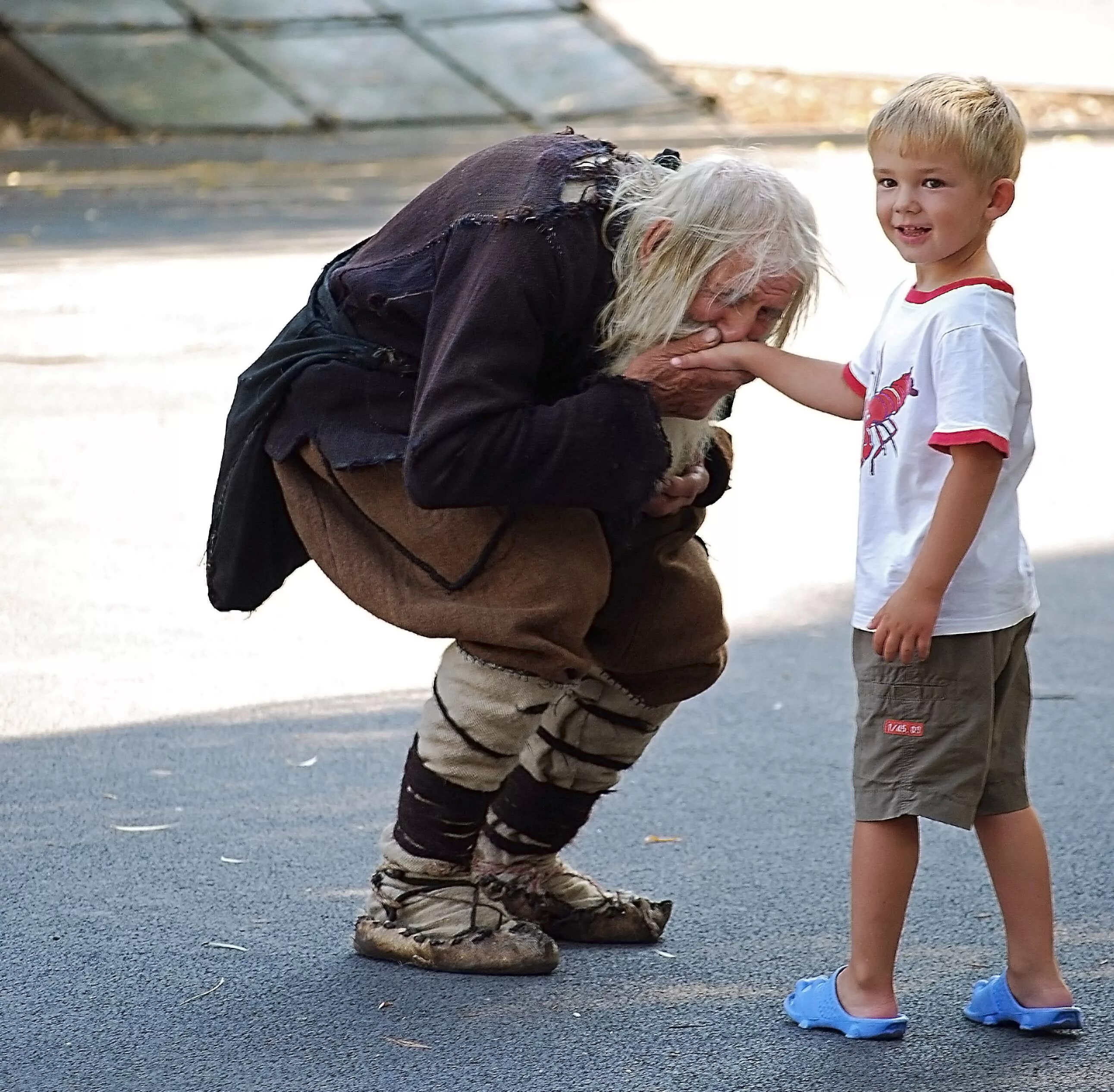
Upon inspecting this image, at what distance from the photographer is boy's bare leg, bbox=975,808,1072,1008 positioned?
2615mm

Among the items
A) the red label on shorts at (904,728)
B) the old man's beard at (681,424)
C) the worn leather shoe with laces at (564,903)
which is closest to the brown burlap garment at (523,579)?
the old man's beard at (681,424)

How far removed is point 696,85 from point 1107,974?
14258 millimetres

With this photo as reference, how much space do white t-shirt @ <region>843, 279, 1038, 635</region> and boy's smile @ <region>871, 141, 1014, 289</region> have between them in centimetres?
5

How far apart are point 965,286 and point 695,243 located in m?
0.39

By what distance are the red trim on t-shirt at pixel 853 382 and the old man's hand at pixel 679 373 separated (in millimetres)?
136

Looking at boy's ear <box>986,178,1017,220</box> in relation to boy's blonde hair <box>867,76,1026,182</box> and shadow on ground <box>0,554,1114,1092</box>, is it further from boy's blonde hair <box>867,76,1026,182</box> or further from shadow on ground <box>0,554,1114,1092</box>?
shadow on ground <box>0,554,1114,1092</box>

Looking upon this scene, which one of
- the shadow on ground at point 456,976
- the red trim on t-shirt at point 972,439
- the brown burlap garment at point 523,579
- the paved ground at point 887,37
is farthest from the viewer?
the paved ground at point 887,37

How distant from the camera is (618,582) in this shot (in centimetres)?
285

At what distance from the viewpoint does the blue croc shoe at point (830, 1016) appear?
2617 millimetres

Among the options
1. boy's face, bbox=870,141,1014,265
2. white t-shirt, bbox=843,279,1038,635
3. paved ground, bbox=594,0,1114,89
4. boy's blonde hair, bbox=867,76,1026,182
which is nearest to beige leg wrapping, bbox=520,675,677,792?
white t-shirt, bbox=843,279,1038,635

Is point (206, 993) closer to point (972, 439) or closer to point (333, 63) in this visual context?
point (972, 439)

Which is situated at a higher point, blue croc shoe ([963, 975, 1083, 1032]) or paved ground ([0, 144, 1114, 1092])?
blue croc shoe ([963, 975, 1083, 1032])

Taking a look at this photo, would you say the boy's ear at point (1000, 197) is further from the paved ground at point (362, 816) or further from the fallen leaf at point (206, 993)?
the fallen leaf at point (206, 993)

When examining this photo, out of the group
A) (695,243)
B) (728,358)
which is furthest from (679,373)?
(695,243)
